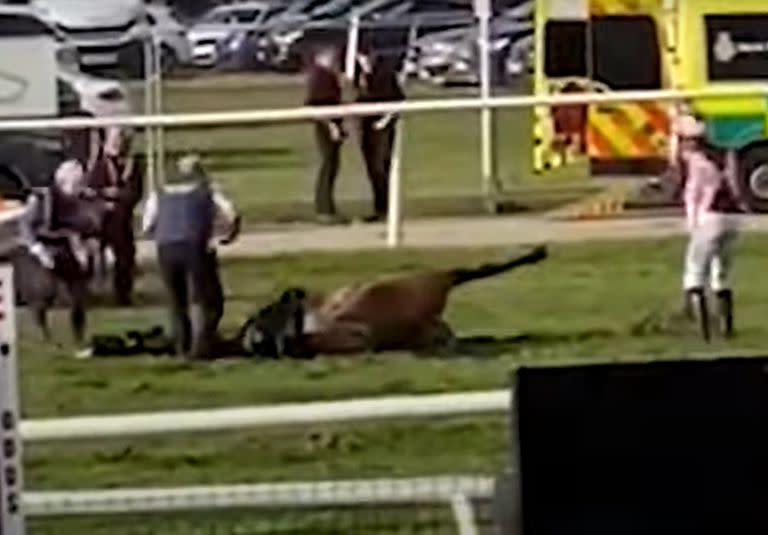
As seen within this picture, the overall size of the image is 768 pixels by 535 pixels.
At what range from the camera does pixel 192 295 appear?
335 inches

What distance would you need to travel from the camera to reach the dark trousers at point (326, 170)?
10.7 m

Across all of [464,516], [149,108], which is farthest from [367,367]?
[149,108]

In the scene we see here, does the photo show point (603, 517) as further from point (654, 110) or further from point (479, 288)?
point (654, 110)

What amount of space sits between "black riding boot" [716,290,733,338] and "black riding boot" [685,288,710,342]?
67mm

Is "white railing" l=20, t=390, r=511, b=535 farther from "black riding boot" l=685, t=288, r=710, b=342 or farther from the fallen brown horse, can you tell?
"black riding boot" l=685, t=288, r=710, b=342

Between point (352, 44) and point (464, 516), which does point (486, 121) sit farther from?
point (464, 516)

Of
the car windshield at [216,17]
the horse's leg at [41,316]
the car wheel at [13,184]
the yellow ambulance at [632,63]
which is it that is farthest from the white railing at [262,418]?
the car windshield at [216,17]

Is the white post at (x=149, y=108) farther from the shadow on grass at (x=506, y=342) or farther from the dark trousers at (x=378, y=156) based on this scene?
the shadow on grass at (x=506, y=342)

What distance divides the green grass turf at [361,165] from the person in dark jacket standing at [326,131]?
63 millimetres

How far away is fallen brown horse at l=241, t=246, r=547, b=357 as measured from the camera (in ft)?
27.2

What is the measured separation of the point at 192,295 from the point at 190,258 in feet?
0.40

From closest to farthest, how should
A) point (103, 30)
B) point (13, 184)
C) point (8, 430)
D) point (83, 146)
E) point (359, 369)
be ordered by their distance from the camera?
1. point (8, 430)
2. point (359, 369)
3. point (83, 146)
4. point (13, 184)
5. point (103, 30)

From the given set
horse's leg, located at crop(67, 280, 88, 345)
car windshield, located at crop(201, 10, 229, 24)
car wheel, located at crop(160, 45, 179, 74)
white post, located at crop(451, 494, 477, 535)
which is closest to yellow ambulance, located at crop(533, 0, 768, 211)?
car wheel, located at crop(160, 45, 179, 74)

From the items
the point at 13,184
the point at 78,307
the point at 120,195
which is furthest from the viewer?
the point at 13,184
